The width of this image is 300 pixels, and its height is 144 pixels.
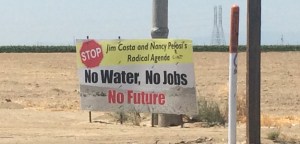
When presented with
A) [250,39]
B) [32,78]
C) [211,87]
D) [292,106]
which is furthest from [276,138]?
[32,78]

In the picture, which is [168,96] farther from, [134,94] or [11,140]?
[11,140]

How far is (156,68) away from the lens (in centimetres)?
1390

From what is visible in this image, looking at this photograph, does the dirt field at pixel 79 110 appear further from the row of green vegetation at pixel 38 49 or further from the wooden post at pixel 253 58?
the row of green vegetation at pixel 38 49

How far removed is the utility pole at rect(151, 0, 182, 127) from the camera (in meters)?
14.8

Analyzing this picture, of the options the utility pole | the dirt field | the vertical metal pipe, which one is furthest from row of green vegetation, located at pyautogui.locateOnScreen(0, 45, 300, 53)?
the vertical metal pipe

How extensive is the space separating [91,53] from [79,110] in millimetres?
5470

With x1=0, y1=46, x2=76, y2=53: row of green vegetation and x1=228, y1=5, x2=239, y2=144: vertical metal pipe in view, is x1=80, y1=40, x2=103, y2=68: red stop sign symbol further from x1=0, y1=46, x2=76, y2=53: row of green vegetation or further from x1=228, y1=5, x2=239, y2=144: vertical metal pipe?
x1=0, y1=46, x2=76, y2=53: row of green vegetation

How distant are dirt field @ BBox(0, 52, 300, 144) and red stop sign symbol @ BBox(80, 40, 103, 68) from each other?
1.36 meters

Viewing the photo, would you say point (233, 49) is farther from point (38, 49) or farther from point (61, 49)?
point (38, 49)

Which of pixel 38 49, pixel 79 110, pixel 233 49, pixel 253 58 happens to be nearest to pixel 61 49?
pixel 38 49

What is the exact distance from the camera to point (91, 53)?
14.6m

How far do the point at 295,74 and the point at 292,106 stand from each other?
588 inches

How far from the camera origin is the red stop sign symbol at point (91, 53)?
14.6 m

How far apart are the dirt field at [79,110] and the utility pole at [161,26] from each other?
0.40 meters
